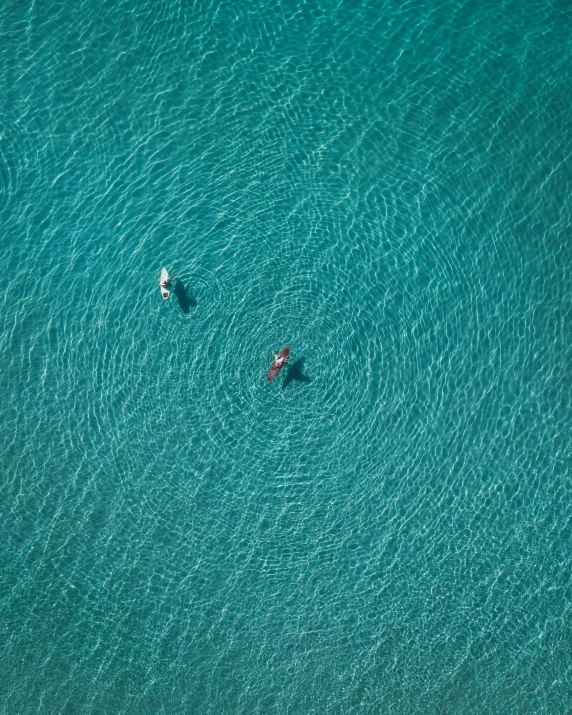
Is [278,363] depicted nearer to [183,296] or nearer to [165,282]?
[183,296]

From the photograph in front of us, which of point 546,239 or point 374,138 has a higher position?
point 374,138

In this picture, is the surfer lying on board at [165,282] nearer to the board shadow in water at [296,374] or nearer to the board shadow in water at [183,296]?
the board shadow in water at [183,296]

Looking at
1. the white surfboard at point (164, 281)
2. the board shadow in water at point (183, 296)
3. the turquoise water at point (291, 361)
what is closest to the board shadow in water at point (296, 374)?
the turquoise water at point (291, 361)

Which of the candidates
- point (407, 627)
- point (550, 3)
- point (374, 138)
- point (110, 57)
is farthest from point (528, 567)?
point (110, 57)

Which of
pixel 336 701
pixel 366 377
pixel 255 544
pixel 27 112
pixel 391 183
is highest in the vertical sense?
pixel 27 112

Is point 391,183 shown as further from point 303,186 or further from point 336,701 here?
point 336,701

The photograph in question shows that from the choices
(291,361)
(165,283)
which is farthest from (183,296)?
(291,361)

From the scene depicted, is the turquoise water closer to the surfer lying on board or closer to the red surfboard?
the red surfboard
